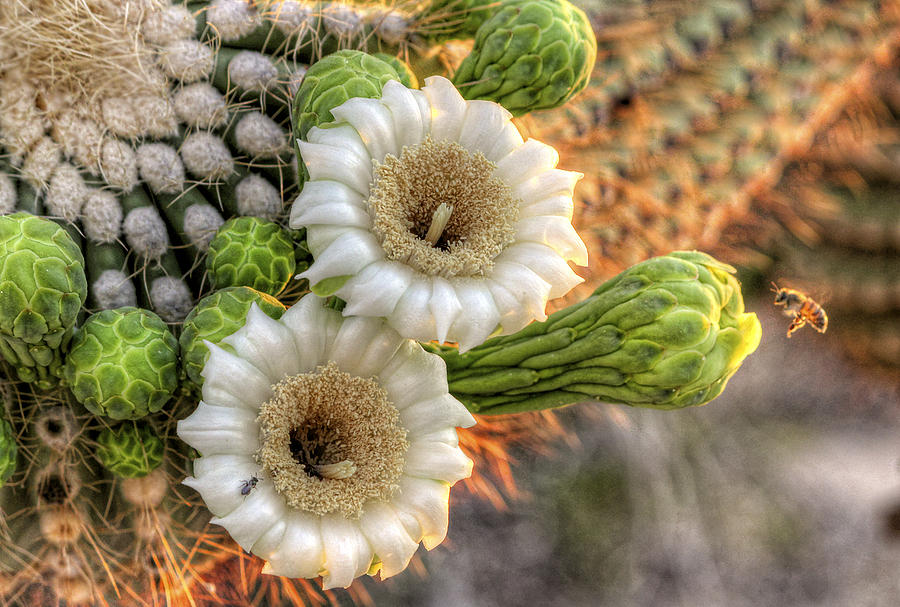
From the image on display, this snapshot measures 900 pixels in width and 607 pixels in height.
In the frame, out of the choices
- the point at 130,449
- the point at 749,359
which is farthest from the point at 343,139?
the point at 749,359

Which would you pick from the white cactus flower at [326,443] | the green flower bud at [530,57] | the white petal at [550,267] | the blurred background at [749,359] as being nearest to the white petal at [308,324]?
the white cactus flower at [326,443]

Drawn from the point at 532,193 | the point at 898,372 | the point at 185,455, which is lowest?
the point at 898,372

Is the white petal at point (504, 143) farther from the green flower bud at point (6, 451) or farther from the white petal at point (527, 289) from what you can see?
the green flower bud at point (6, 451)

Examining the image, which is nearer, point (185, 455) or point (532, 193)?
point (532, 193)

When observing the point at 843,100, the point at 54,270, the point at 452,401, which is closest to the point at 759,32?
the point at 843,100

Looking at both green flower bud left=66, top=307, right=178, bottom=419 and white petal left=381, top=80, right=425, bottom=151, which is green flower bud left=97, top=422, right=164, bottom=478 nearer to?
green flower bud left=66, top=307, right=178, bottom=419

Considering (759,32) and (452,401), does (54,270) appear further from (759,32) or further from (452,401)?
(759,32)
